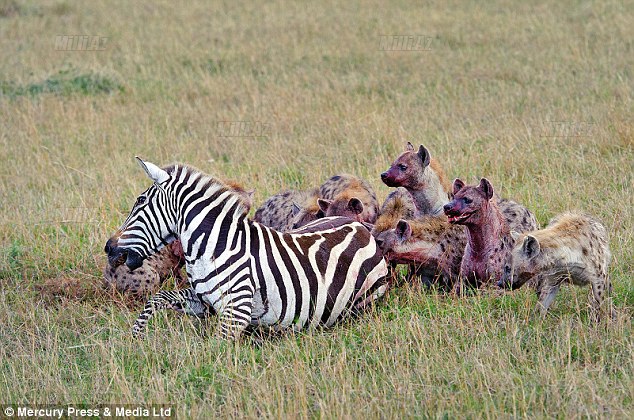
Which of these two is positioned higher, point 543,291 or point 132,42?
point 132,42

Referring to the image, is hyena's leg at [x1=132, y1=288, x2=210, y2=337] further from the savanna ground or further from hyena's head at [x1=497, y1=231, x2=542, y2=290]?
hyena's head at [x1=497, y1=231, x2=542, y2=290]

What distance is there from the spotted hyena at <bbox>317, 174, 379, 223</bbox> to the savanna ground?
0.74 metres

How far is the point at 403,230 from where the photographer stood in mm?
7141

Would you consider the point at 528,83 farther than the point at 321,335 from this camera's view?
Yes

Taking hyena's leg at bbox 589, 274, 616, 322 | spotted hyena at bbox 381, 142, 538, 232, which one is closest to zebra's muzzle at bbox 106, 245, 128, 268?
spotted hyena at bbox 381, 142, 538, 232

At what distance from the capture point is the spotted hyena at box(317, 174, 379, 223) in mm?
7891

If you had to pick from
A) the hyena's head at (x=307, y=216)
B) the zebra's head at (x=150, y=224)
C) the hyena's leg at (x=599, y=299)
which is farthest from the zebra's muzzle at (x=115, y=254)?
the hyena's leg at (x=599, y=299)

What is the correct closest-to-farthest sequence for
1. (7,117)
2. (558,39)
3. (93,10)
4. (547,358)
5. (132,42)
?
(547,358), (7,117), (558,39), (132,42), (93,10)

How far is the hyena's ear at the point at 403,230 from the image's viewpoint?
713cm

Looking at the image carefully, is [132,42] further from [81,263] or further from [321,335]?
[321,335]

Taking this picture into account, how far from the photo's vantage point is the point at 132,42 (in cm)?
1717

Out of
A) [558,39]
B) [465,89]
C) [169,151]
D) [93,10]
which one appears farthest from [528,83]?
[93,10]

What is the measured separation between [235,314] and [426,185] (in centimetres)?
258

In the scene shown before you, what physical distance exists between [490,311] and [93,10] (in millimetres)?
16123
